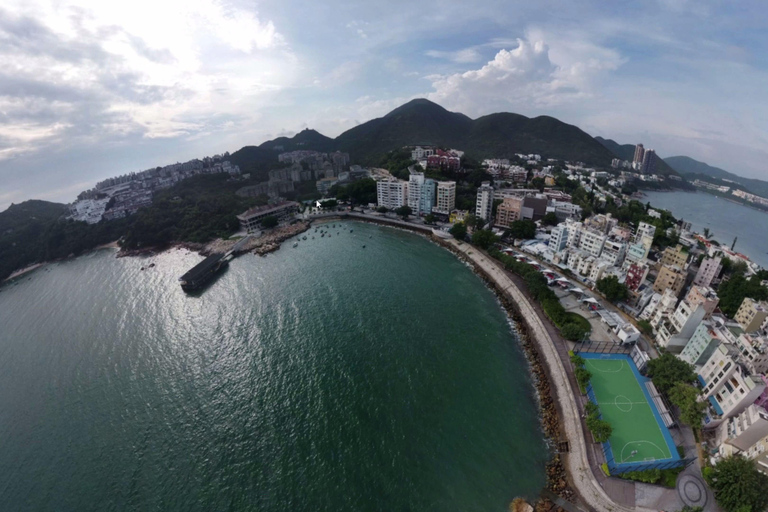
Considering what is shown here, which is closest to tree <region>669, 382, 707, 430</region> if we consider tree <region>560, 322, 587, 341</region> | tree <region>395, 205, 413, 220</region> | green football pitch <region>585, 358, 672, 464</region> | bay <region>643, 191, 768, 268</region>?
green football pitch <region>585, 358, 672, 464</region>

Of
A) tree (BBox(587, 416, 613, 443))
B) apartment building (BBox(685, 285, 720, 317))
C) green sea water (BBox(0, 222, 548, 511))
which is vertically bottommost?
green sea water (BBox(0, 222, 548, 511))

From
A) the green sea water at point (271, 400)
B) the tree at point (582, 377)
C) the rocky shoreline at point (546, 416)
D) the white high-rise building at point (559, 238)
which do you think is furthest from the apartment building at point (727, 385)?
the white high-rise building at point (559, 238)

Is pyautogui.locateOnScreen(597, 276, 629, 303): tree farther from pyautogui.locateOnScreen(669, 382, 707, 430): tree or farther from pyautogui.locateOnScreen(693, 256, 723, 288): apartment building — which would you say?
pyautogui.locateOnScreen(669, 382, 707, 430): tree

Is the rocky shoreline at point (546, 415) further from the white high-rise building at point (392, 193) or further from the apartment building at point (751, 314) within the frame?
the white high-rise building at point (392, 193)

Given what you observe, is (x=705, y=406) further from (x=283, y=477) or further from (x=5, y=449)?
(x=5, y=449)

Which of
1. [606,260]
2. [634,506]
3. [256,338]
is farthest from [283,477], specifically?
[606,260]

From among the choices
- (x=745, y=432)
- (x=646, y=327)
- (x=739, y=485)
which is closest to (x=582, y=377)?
(x=745, y=432)

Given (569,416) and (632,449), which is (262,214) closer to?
(569,416)
